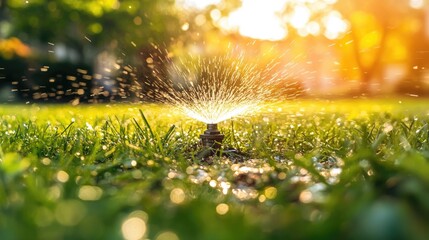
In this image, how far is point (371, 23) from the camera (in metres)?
31.7

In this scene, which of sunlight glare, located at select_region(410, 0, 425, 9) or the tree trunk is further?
the tree trunk

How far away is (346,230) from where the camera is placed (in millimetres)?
806

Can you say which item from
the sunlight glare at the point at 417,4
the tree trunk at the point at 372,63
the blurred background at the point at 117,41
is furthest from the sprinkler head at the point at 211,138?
the sunlight glare at the point at 417,4

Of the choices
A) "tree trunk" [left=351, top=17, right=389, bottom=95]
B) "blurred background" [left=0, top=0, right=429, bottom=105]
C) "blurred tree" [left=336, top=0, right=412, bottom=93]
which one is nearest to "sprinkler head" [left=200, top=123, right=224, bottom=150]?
"blurred background" [left=0, top=0, right=429, bottom=105]

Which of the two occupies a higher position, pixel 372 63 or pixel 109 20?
pixel 109 20

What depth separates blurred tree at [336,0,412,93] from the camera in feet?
94.3

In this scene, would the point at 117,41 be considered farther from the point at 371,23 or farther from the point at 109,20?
the point at 371,23

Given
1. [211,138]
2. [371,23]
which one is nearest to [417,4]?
[371,23]

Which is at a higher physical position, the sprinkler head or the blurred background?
the blurred background

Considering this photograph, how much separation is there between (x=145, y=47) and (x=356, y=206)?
73.5 feet

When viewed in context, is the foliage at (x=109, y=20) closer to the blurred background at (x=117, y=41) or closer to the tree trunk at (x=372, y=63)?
the blurred background at (x=117, y=41)

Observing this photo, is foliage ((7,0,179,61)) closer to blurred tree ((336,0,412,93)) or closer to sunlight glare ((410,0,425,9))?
blurred tree ((336,0,412,93))

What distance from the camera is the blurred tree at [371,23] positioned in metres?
28.8

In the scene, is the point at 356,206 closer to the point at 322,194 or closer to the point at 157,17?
the point at 322,194
